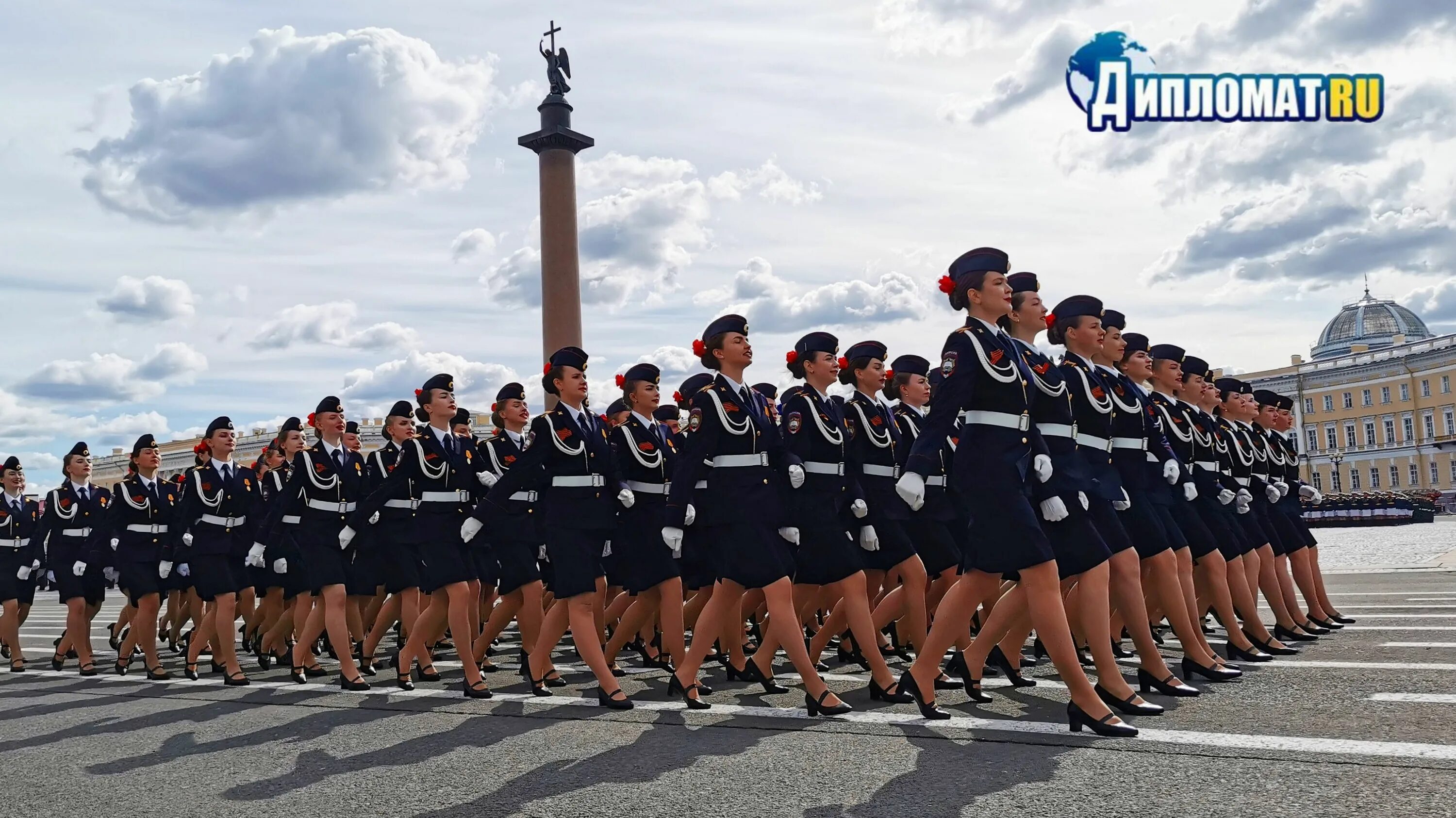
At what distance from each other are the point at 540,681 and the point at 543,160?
2010cm

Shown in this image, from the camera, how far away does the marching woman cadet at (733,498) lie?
6836mm

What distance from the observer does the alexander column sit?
2538 cm

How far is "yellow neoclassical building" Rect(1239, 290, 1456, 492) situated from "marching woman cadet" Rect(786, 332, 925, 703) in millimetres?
85493

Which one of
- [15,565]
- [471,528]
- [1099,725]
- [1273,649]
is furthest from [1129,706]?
[15,565]

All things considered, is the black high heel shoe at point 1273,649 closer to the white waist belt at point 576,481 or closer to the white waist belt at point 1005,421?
the white waist belt at point 1005,421

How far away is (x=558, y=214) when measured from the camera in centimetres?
2614

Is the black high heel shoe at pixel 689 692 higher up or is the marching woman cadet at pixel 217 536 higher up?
the marching woman cadet at pixel 217 536

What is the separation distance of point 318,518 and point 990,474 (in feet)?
18.6

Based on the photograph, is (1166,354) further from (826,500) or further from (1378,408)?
(1378,408)

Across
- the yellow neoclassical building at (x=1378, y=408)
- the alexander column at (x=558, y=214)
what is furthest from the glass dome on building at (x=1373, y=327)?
the alexander column at (x=558, y=214)

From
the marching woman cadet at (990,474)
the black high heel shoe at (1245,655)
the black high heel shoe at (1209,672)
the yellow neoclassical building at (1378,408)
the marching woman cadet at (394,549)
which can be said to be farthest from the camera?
the yellow neoclassical building at (1378,408)

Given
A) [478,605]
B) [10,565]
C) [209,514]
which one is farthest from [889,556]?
[10,565]

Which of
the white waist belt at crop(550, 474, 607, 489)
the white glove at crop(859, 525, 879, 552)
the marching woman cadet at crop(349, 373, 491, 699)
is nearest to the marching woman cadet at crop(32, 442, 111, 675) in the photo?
the marching woman cadet at crop(349, 373, 491, 699)

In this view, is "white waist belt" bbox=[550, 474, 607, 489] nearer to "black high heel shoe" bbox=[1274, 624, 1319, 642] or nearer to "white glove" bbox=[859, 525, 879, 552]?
"white glove" bbox=[859, 525, 879, 552]
